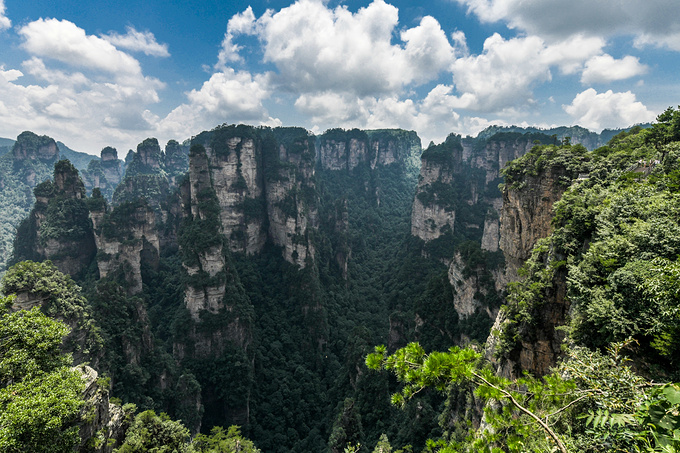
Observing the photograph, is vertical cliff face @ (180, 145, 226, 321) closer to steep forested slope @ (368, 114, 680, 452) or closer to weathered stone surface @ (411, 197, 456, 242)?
steep forested slope @ (368, 114, 680, 452)

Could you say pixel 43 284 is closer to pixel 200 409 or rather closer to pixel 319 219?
pixel 200 409

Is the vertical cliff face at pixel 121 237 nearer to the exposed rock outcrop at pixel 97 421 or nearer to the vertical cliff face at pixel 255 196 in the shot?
the vertical cliff face at pixel 255 196

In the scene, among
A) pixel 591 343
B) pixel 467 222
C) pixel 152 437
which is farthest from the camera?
pixel 467 222

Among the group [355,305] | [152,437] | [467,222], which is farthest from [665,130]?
[355,305]

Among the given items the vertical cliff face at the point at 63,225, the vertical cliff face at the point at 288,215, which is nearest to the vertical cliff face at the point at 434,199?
the vertical cliff face at the point at 288,215

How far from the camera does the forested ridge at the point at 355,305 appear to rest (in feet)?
20.9

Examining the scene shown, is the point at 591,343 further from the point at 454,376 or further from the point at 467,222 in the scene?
the point at 467,222

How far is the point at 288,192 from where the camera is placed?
199 ft

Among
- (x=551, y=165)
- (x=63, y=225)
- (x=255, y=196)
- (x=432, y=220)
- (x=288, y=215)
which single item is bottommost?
(x=432, y=220)

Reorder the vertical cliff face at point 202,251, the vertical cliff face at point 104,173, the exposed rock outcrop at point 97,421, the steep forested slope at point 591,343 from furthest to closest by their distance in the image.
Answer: the vertical cliff face at point 104,173, the vertical cliff face at point 202,251, the exposed rock outcrop at point 97,421, the steep forested slope at point 591,343

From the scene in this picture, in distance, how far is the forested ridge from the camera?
6.36 metres

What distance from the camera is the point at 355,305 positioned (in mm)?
62906

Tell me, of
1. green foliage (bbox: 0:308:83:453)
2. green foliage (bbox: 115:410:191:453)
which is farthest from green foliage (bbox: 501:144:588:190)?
green foliage (bbox: 115:410:191:453)

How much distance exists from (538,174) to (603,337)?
1659 centimetres
